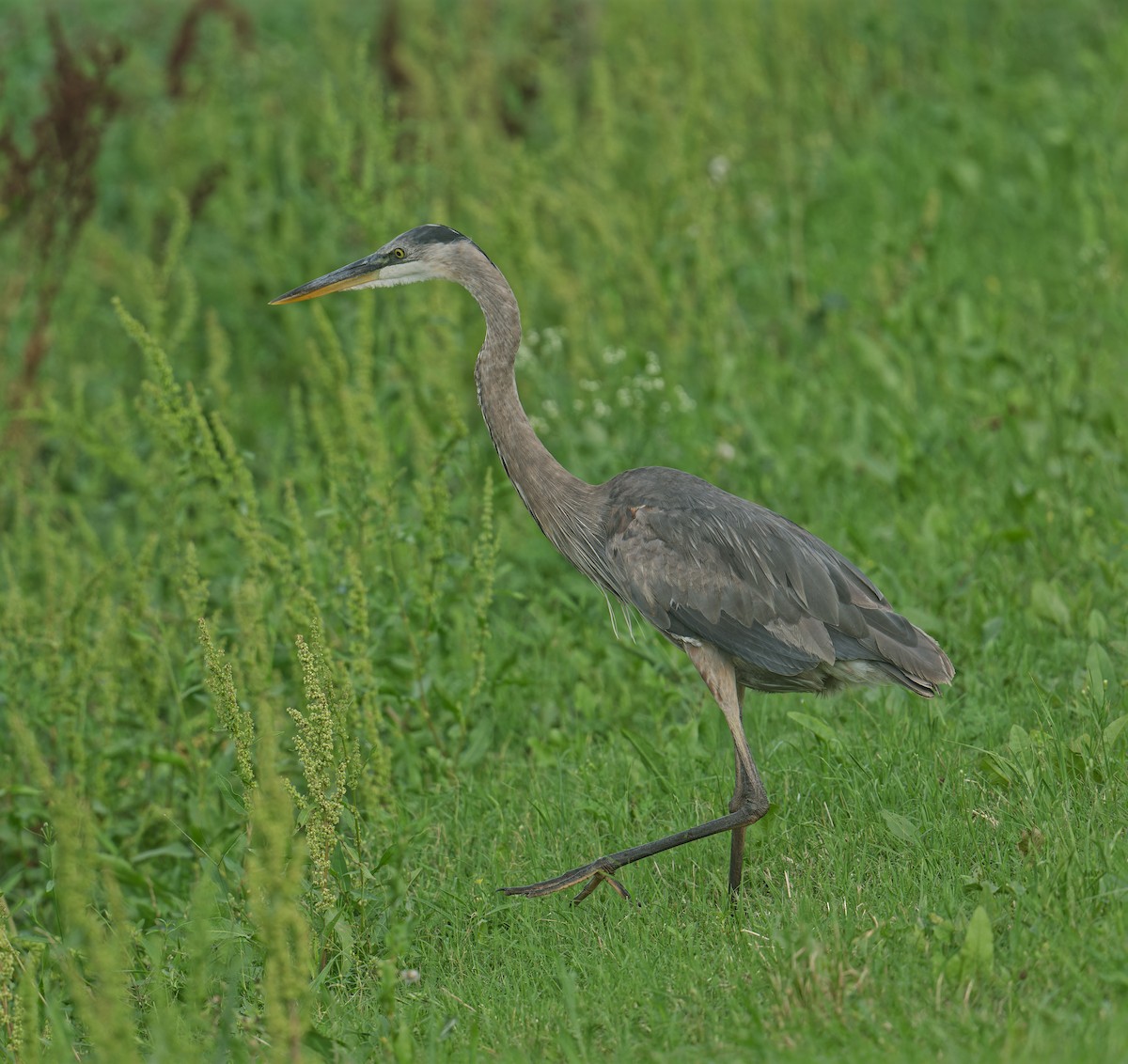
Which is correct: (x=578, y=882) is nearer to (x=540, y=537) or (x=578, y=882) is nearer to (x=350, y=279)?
(x=350, y=279)

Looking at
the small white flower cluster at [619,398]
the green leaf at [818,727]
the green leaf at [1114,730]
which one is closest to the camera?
the green leaf at [1114,730]

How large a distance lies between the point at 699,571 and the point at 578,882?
112cm

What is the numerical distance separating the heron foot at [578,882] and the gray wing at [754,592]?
0.85 metres

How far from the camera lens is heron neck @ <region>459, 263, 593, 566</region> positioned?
5.45 m

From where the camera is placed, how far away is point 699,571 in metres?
5.15

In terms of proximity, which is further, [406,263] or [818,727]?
[406,263]

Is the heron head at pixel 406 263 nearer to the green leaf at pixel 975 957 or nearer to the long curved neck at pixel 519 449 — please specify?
the long curved neck at pixel 519 449

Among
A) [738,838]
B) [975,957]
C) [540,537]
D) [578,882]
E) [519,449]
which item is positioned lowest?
[578,882]

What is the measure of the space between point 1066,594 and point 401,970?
120 inches

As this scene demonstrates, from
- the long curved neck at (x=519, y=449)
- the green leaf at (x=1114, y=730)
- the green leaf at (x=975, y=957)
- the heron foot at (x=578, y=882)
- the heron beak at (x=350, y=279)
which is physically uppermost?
the heron beak at (x=350, y=279)

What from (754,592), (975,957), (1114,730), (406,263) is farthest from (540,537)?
(975,957)

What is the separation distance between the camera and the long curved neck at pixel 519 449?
5.44 metres

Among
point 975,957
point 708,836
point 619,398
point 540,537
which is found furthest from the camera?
point 619,398

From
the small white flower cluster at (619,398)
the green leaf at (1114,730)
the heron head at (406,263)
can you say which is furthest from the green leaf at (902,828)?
the small white flower cluster at (619,398)
